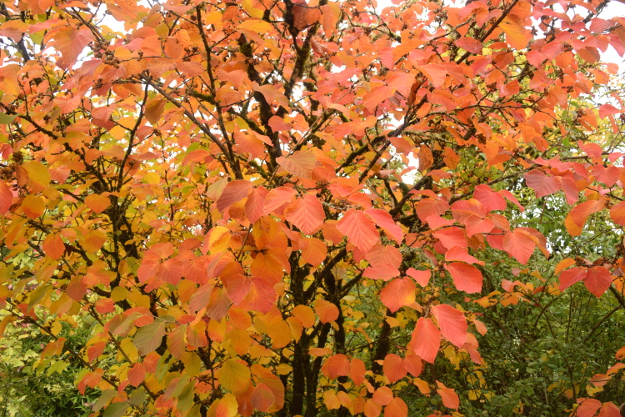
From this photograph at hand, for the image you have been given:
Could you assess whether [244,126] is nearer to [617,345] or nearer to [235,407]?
[235,407]

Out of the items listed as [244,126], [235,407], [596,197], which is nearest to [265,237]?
[235,407]

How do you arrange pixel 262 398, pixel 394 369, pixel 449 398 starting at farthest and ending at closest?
pixel 449 398
pixel 394 369
pixel 262 398

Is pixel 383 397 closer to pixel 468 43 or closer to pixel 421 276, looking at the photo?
pixel 421 276

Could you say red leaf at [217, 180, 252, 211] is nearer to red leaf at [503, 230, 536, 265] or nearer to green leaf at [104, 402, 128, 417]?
red leaf at [503, 230, 536, 265]

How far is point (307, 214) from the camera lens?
1.00m

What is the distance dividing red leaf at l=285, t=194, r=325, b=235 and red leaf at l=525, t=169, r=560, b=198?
33.9 inches

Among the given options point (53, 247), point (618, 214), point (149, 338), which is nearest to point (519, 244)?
point (618, 214)

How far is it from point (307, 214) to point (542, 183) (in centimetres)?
97

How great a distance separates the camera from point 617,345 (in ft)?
8.30

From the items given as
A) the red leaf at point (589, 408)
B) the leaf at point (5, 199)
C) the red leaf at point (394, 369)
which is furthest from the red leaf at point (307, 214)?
the red leaf at point (589, 408)

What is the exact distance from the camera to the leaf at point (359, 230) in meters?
0.98

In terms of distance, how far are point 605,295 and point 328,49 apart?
8.47 ft

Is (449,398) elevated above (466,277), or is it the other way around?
(466,277)

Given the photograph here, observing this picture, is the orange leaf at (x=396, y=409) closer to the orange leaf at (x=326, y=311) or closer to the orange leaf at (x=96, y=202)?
the orange leaf at (x=326, y=311)
